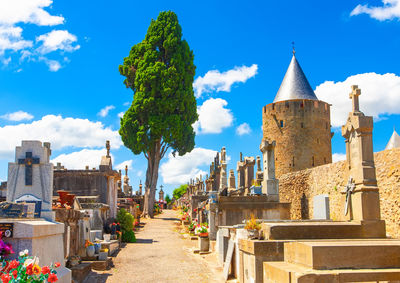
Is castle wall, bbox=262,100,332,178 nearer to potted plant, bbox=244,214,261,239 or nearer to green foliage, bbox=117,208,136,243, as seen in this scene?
green foliage, bbox=117,208,136,243

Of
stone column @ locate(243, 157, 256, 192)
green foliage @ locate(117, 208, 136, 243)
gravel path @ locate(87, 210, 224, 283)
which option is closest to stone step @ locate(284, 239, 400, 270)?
gravel path @ locate(87, 210, 224, 283)

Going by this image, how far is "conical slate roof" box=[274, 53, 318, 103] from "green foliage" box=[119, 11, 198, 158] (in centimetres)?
1013

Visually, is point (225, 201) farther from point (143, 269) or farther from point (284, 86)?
point (284, 86)

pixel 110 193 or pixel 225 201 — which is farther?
pixel 110 193

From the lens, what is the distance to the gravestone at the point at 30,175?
26.4ft

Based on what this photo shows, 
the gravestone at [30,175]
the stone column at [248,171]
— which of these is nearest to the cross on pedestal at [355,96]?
the gravestone at [30,175]

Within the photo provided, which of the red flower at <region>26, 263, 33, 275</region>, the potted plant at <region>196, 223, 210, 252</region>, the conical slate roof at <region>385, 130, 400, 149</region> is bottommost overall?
the potted plant at <region>196, 223, 210, 252</region>

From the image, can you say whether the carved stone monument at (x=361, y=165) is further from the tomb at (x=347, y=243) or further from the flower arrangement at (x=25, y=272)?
the flower arrangement at (x=25, y=272)

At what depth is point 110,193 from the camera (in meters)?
17.1

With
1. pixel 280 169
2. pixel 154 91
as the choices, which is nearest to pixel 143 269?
pixel 154 91

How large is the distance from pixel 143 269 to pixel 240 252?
3245 mm

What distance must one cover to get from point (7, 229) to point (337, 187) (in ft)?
44.4

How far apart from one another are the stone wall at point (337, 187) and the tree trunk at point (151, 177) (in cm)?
1165

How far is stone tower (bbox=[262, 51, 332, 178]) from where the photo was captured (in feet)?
116
